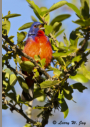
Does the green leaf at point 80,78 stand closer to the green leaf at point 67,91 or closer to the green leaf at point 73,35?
the green leaf at point 67,91

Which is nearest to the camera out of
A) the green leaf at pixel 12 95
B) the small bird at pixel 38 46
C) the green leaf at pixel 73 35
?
the green leaf at pixel 73 35

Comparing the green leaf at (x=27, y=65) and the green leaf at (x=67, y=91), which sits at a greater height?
the green leaf at (x=27, y=65)

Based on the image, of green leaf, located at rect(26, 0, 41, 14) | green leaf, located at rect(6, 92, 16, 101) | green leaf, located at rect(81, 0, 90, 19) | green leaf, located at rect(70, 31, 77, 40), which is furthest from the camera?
green leaf, located at rect(6, 92, 16, 101)

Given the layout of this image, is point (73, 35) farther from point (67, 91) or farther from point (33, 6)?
point (67, 91)

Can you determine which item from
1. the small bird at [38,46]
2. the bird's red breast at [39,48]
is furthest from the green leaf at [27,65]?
the bird's red breast at [39,48]

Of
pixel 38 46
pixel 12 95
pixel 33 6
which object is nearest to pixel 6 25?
pixel 33 6

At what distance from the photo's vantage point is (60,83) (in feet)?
9.61

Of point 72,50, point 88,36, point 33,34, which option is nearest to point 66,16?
point 72,50

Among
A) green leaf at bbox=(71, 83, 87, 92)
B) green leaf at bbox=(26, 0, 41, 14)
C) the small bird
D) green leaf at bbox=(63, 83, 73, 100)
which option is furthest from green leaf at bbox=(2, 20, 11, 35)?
green leaf at bbox=(71, 83, 87, 92)

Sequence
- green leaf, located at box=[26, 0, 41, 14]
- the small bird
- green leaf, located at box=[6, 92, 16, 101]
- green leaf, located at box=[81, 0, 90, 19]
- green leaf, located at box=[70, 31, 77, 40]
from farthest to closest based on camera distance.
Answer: the small bird
green leaf, located at box=[6, 92, 16, 101]
green leaf, located at box=[70, 31, 77, 40]
green leaf, located at box=[26, 0, 41, 14]
green leaf, located at box=[81, 0, 90, 19]

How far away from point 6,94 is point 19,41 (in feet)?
3.01

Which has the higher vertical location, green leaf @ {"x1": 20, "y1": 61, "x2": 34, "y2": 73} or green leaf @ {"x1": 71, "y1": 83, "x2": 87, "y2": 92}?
green leaf @ {"x1": 20, "y1": 61, "x2": 34, "y2": 73}

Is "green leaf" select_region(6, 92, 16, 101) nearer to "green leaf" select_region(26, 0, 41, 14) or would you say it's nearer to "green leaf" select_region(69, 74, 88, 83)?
"green leaf" select_region(69, 74, 88, 83)

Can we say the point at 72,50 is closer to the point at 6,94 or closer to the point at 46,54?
the point at 6,94
